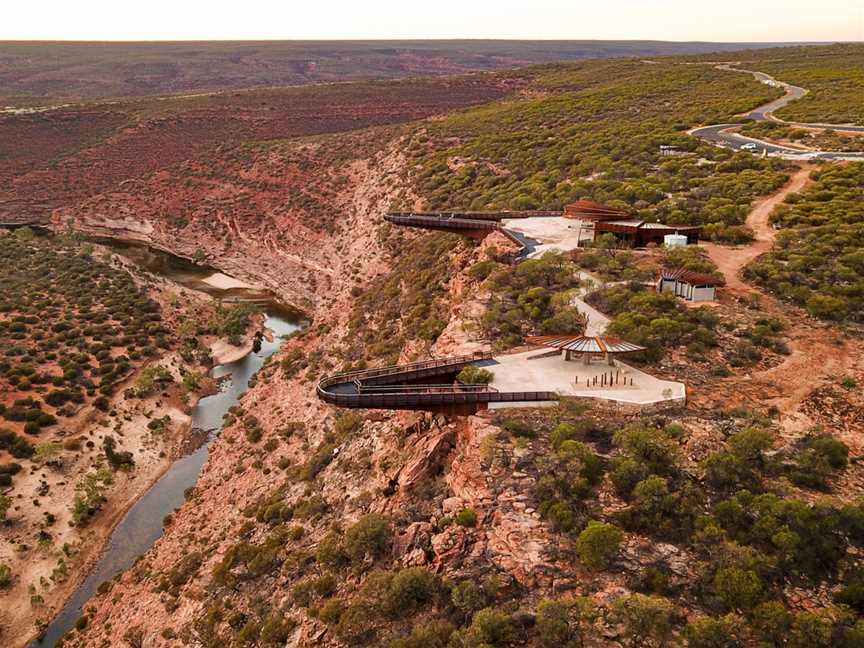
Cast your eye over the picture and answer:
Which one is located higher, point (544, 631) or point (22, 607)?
point (544, 631)

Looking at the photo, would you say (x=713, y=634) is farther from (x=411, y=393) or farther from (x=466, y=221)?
(x=466, y=221)

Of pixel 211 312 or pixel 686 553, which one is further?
pixel 211 312

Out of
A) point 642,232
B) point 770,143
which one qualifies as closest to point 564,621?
point 642,232

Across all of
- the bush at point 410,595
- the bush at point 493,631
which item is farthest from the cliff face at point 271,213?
the bush at point 493,631

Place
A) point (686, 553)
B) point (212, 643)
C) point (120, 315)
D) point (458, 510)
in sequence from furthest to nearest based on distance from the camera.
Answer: point (120, 315) < point (212, 643) < point (458, 510) < point (686, 553)

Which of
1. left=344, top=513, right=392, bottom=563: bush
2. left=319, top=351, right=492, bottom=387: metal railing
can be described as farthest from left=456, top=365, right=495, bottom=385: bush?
left=344, top=513, right=392, bottom=563: bush

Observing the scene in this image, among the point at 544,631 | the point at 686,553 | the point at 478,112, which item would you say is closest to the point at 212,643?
the point at 544,631

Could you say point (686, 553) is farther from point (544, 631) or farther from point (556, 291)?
point (556, 291)
